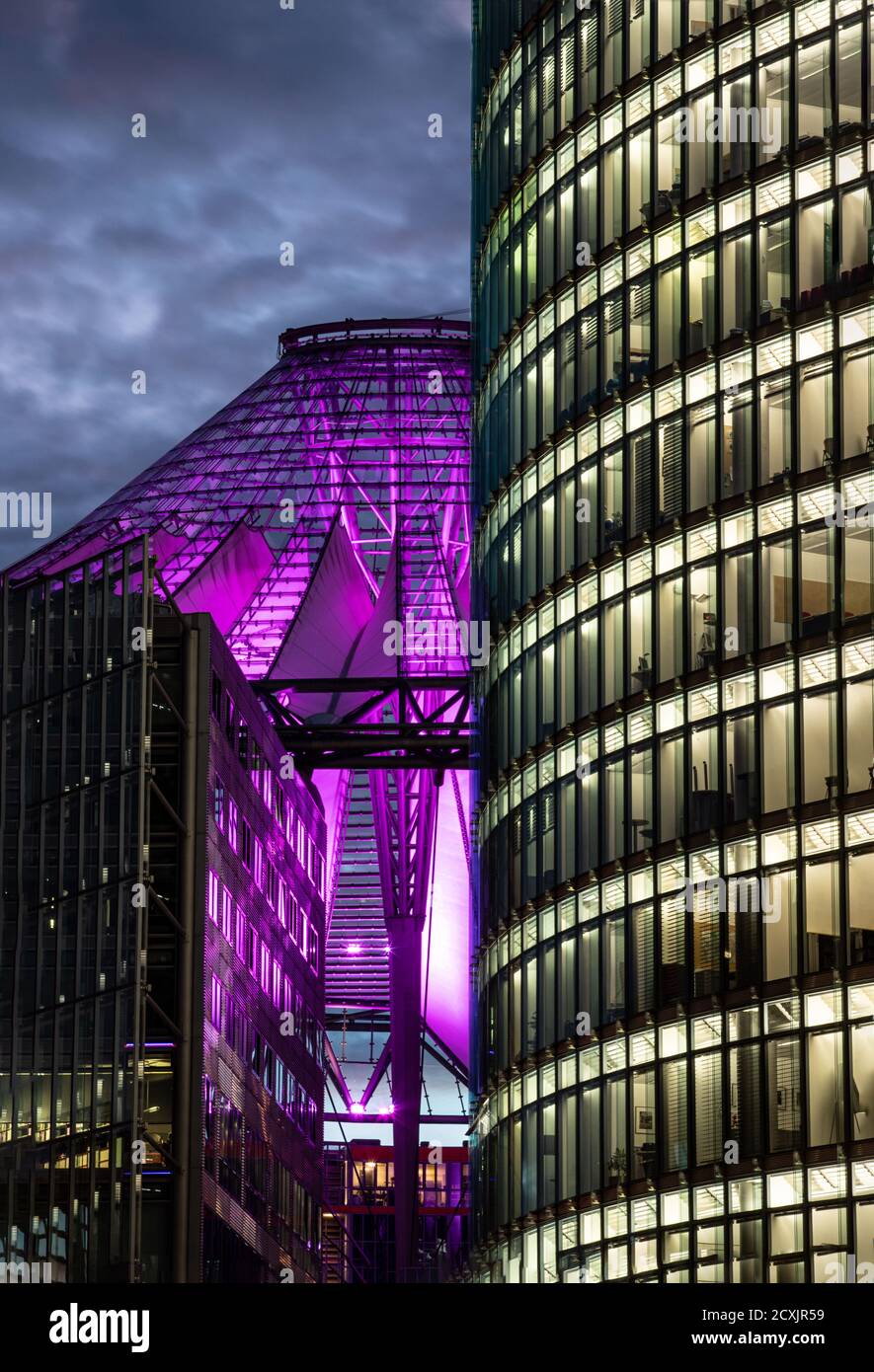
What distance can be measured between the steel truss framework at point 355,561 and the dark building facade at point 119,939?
2142 cm

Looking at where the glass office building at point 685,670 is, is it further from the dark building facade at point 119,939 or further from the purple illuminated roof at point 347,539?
the purple illuminated roof at point 347,539

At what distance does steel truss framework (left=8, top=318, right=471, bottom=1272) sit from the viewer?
11756 centimetres

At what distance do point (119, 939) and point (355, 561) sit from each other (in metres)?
41.0

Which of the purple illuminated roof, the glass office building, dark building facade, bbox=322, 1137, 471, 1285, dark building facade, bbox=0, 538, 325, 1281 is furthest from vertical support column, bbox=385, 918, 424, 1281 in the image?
the glass office building

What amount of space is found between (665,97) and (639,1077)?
23347 millimetres

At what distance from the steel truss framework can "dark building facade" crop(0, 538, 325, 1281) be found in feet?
70.3

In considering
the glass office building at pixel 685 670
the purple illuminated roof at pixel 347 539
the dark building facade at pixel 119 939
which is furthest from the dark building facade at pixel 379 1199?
the glass office building at pixel 685 670

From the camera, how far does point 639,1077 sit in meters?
61.4

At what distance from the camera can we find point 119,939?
282 ft

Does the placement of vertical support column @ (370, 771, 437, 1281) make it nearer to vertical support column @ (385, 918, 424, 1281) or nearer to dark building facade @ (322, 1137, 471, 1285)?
vertical support column @ (385, 918, 424, 1281)

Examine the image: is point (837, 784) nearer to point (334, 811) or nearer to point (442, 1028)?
point (334, 811)

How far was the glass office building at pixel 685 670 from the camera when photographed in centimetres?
5750
